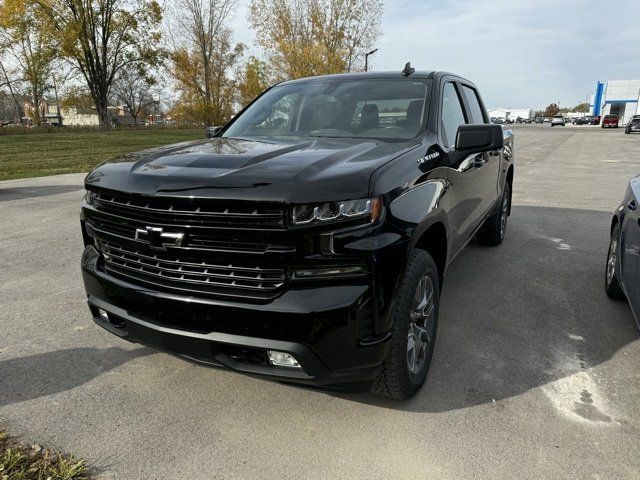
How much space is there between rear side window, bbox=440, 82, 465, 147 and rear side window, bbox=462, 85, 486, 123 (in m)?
0.35

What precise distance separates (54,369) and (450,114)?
3.19 m

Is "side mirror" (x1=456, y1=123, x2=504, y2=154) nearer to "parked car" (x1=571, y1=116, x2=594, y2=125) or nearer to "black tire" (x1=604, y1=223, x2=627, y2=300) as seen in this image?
"black tire" (x1=604, y1=223, x2=627, y2=300)

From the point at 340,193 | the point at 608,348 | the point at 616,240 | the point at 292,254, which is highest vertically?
the point at 340,193

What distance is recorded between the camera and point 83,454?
2232 mm

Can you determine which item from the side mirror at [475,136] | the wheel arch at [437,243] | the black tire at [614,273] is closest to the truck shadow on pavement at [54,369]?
the wheel arch at [437,243]

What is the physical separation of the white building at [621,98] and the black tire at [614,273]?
88.2 metres

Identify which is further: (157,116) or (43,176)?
(157,116)

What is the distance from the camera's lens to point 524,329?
353cm

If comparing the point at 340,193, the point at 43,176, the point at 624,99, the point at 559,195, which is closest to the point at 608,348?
the point at 340,193

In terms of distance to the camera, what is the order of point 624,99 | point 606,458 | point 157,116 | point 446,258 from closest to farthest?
1. point 606,458
2. point 446,258
3. point 624,99
4. point 157,116

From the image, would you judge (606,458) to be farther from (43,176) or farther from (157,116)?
(157,116)

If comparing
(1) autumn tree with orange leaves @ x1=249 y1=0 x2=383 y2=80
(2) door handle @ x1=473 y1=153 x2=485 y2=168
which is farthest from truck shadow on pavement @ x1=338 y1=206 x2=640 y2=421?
(1) autumn tree with orange leaves @ x1=249 y1=0 x2=383 y2=80

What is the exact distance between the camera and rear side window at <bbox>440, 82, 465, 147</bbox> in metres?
3.33

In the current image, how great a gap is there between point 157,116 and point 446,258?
338 ft
